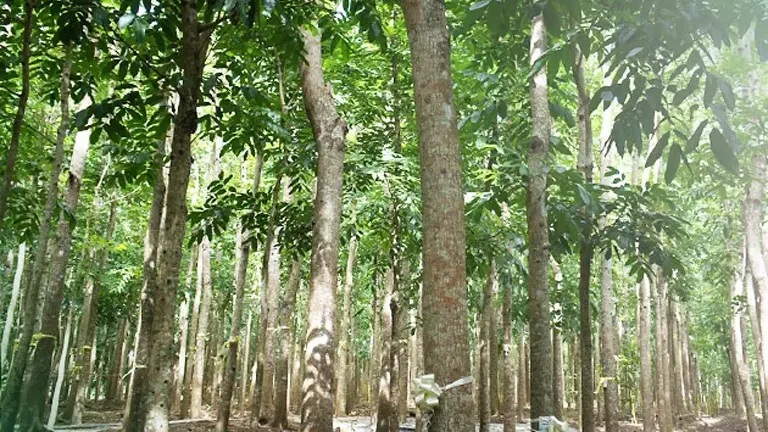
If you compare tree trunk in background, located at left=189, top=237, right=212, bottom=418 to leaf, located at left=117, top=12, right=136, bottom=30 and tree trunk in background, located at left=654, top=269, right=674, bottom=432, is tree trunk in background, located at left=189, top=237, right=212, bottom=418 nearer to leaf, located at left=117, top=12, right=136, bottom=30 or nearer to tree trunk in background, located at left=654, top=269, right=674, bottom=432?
leaf, located at left=117, top=12, right=136, bottom=30

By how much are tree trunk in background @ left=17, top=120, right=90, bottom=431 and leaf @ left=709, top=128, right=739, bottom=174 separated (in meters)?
7.61

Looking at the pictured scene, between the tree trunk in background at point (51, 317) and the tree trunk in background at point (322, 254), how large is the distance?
12.8 ft

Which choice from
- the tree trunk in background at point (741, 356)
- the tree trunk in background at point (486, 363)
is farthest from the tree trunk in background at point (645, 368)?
the tree trunk in background at point (486, 363)

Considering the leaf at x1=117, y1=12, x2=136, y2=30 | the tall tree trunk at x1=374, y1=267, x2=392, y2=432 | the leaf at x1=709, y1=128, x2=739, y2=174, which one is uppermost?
the leaf at x1=117, y1=12, x2=136, y2=30

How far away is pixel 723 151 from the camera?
7.41 ft

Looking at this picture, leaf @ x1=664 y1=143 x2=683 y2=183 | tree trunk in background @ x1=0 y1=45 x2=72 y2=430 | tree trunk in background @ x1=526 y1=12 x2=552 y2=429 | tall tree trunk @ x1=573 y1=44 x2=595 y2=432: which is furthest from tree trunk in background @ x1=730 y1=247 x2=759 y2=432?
tree trunk in background @ x1=0 y1=45 x2=72 y2=430

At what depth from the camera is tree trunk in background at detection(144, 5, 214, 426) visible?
5184 mm

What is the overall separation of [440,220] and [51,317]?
7.41 metres

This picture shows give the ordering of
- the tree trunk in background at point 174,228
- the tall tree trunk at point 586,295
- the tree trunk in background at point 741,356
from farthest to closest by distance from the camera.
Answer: the tree trunk in background at point 741,356, the tall tree trunk at point 586,295, the tree trunk in background at point 174,228

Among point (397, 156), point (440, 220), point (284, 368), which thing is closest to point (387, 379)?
point (284, 368)

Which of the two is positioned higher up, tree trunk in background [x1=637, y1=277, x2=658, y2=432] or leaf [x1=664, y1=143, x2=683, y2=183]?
leaf [x1=664, y1=143, x2=683, y2=183]

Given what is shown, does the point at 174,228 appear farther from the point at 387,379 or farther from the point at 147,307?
the point at 387,379

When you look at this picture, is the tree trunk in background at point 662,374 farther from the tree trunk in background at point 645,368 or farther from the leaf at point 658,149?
the leaf at point 658,149

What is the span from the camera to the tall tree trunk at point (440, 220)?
2623 millimetres
